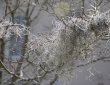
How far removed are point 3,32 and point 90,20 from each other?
1.56m

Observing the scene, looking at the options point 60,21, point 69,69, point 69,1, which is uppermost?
point 69,1

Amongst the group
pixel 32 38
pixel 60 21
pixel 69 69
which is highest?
pixel 60 21

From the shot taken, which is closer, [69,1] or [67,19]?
[67,19]

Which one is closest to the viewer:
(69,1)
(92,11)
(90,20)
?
(90,20)

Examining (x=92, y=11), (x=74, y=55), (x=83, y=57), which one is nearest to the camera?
(x=92, y=11)

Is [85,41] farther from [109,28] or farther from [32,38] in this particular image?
[32,38]

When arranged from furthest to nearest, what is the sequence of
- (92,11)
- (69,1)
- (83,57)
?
(69,1) < (83,57) < (92,11)

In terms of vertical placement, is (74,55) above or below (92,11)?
below

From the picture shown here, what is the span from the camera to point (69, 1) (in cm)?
882

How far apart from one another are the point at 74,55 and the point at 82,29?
607 mm

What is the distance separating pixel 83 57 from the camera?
4660 millimetres

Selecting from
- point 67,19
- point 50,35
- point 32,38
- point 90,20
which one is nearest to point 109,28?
point 90,20

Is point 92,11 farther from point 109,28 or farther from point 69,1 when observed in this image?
point 69,1

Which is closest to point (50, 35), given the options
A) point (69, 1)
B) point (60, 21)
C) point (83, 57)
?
point (60, 21)
